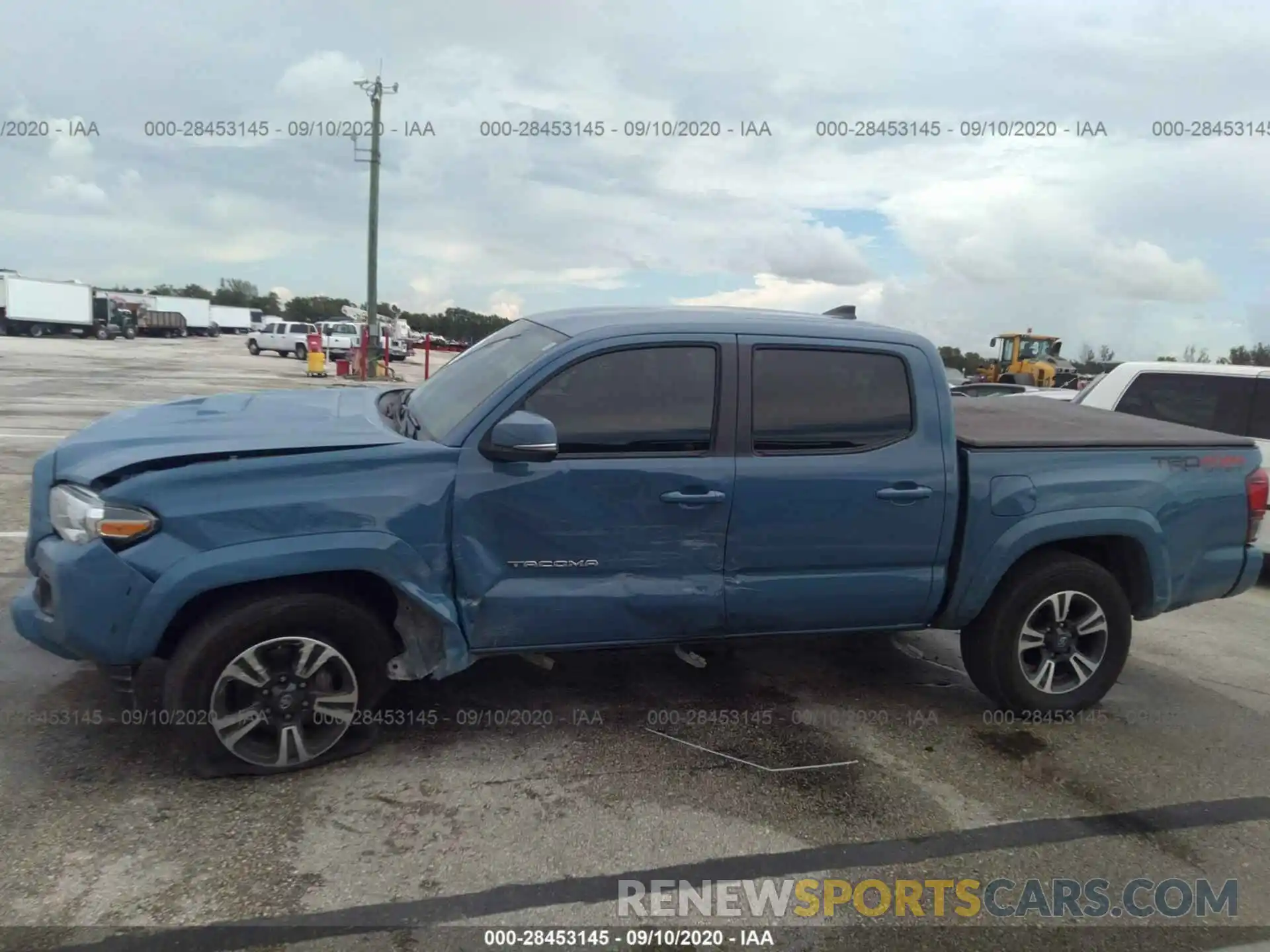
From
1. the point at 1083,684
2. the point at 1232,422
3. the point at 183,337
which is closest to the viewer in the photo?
the point at 1083,684

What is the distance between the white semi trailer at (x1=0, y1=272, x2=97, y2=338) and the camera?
4759cm

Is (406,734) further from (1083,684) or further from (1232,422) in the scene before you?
(1232,422)

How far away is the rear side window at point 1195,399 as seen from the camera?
712 centimetres

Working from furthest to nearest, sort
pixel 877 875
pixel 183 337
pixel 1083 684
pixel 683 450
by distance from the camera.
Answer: pixel 183 337 → pixel 1083 684 → pixel 683 450 → pixel 877 875

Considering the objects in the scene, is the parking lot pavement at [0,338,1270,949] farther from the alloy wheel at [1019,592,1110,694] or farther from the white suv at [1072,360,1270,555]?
the white suv at [1072,360,1270,555]

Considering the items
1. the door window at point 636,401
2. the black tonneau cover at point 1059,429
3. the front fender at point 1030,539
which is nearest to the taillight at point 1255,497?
the black tonneau cover at point 1059,429

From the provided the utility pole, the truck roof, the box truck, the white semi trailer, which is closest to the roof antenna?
the truck roof

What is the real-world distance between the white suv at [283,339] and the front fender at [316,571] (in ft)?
131

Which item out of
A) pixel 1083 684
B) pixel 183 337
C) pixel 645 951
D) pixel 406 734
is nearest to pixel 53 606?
pixel 406 734

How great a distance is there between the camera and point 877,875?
3.10 metres

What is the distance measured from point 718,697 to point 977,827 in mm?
1388

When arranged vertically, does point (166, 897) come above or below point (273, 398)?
below

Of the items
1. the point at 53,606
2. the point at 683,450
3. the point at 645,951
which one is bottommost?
the point at 645,951

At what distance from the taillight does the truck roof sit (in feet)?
6.12
